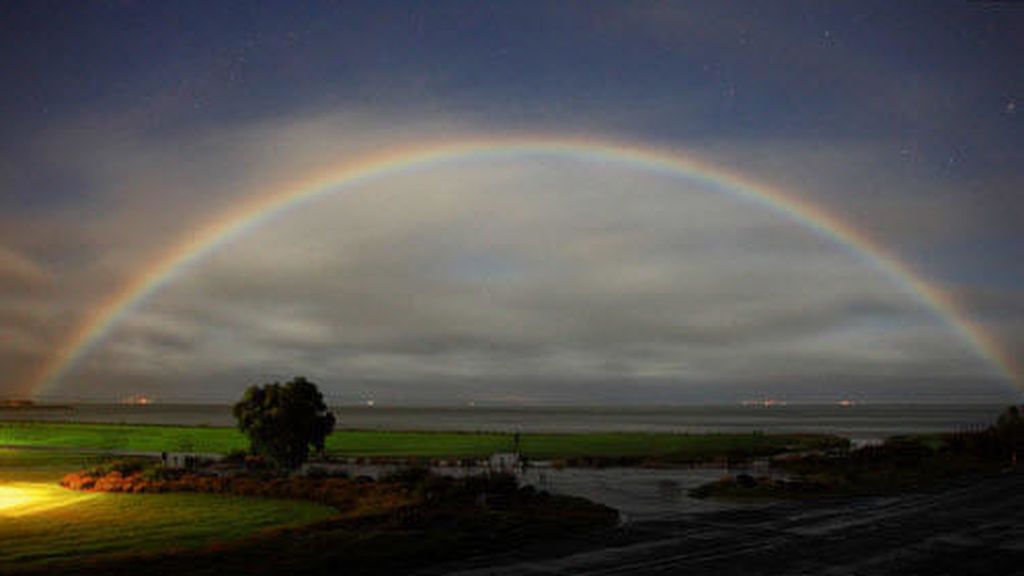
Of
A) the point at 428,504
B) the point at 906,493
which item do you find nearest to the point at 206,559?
the point at 428,504

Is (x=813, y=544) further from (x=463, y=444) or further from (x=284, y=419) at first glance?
(x=463, y=444)

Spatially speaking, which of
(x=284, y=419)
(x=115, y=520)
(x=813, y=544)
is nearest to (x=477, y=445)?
(x=284, y=419)

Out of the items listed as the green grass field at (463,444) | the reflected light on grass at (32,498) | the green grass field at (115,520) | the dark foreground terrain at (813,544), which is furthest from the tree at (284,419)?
the green grass field at (463,444)

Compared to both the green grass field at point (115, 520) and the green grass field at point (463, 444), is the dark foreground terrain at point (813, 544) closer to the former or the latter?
the green grass field at point (115, 520)

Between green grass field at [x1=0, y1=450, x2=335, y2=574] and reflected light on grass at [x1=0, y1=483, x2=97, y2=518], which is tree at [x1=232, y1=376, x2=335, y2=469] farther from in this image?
reflected light on grass at [x1=0, y1=483, x2=97, y2=518]

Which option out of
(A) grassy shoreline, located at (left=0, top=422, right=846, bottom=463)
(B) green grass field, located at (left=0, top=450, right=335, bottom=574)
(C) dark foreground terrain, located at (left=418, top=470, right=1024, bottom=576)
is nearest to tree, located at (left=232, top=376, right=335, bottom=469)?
(B) green grass field, located at (left=0, top=450, right=335, bottom=574)

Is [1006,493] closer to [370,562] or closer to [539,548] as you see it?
[539,548]
